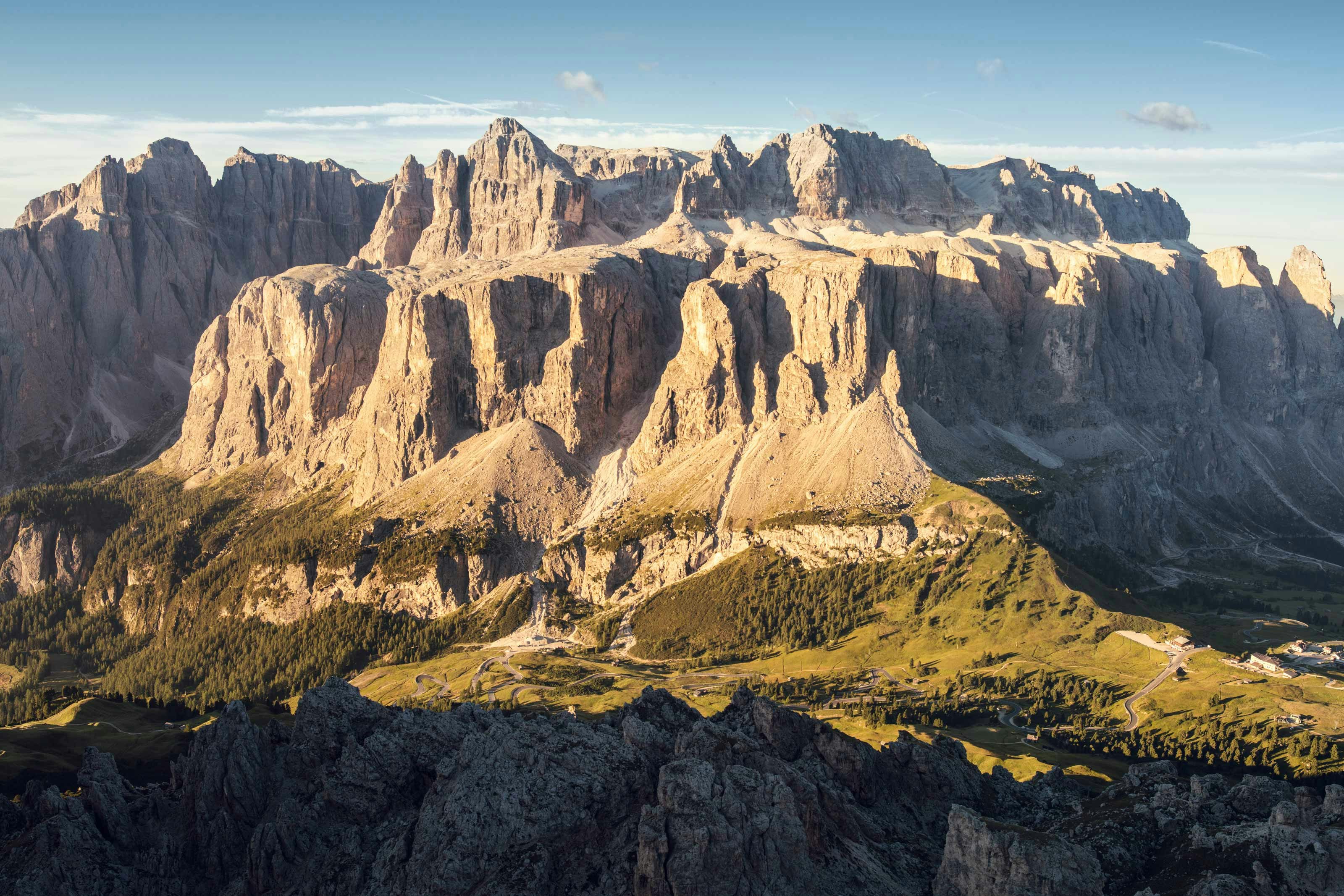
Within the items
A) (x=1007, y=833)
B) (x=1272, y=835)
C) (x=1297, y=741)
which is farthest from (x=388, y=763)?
(x=1297, y=741)

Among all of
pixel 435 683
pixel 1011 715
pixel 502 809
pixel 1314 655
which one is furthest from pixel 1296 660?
pixel 502 809

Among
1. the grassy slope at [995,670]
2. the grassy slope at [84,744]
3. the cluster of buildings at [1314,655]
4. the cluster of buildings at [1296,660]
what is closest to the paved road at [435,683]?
the grassy slope at [995,670]

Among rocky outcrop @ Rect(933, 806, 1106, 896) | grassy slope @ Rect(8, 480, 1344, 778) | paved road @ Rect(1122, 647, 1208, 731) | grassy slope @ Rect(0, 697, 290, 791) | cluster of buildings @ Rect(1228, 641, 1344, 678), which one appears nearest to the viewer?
rocky outcrop @ Rect(933, 806, 1106, 896)

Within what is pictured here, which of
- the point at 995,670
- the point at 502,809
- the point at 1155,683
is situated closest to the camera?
the point at 502,809

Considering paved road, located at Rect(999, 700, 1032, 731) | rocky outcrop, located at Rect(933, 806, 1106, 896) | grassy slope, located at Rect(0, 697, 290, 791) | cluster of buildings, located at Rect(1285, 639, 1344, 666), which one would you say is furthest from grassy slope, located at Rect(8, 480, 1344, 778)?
rocky outcrop, located at Rect(933, 806, 1106, 896)

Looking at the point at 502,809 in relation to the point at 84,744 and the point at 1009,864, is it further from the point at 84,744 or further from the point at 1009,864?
the point at 84,744

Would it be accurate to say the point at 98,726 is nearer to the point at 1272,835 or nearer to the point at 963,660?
the point at 1272,835

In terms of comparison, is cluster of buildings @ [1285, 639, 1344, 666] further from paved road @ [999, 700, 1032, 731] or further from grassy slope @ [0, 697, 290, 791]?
grassy slope @ [0, 697, 290, 791]
